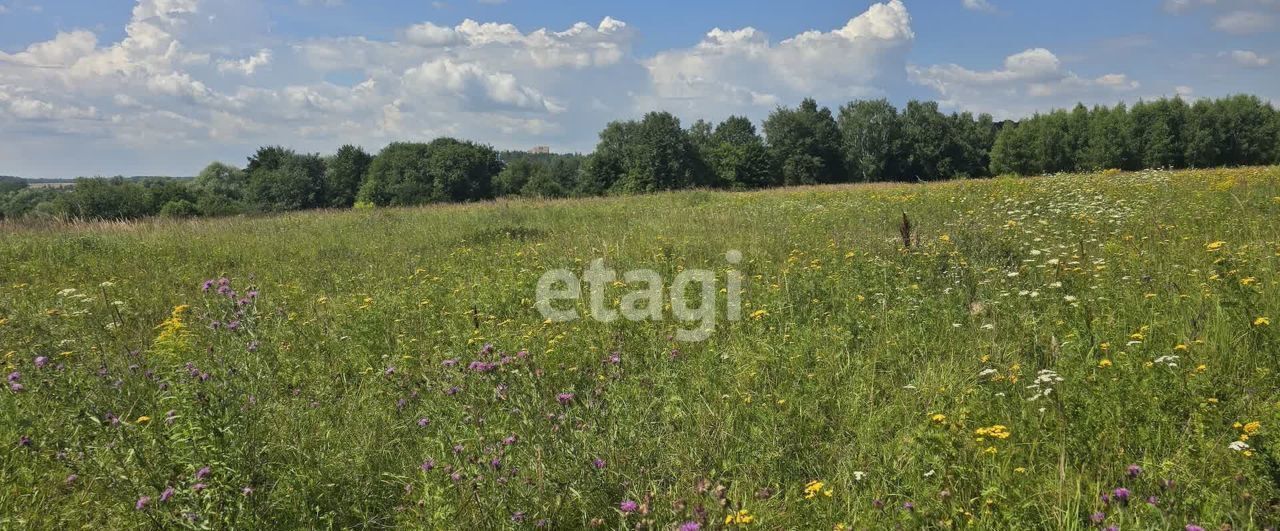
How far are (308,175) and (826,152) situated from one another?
177ft

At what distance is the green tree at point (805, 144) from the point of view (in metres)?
63.3

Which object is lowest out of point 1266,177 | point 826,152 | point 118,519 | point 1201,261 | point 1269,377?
point 118,519

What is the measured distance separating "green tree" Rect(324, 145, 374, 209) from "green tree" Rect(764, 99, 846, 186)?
145 feet

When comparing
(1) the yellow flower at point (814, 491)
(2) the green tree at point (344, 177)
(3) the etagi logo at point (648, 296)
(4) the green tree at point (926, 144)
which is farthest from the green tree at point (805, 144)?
(1) the yellow flower at point (814, 491)

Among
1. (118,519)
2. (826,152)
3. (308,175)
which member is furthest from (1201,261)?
(308,175)

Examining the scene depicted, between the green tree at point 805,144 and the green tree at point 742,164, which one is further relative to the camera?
the green tree at point 805,144

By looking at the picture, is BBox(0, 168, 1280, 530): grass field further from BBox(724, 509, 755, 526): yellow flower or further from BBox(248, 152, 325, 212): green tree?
BBox(248, 152, 325, 212): green tree

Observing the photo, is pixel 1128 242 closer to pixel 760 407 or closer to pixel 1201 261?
pixel 1201 261

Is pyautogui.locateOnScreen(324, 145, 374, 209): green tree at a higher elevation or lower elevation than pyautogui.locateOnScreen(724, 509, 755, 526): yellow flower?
higher

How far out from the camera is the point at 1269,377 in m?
2.93

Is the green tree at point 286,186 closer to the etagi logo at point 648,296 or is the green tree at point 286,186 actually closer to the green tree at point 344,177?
the green tree at point 344,177

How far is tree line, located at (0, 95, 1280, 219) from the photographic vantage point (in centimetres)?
5028

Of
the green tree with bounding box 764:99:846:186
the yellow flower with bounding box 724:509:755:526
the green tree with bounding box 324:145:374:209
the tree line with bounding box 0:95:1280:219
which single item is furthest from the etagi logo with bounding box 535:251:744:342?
the green tree with bounding box 324:145:374:209

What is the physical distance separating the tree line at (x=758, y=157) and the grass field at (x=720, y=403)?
4587cm
